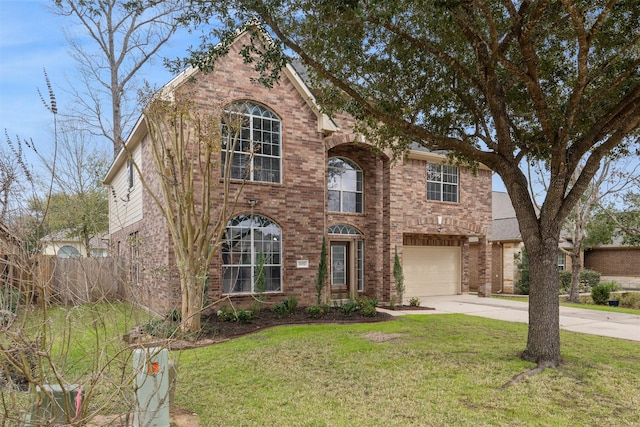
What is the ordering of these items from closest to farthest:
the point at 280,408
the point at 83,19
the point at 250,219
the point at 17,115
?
the point at 280,408 < the point at 17,115 < the point at 250,219 < the point at 83,19

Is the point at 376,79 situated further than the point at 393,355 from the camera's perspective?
Yes

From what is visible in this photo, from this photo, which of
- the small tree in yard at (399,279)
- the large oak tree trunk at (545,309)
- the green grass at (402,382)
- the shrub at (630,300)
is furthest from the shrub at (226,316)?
the shrub at (630,300)

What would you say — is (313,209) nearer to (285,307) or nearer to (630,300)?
(285,307)

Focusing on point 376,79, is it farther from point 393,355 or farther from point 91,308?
point 91,308

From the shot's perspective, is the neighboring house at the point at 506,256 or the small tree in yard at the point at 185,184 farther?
the neighboring house at the point at 506,256

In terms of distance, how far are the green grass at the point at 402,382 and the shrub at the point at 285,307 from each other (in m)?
2.09

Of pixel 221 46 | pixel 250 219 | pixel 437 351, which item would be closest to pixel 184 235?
pixel 250 219

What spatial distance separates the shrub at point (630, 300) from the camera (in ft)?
56.0

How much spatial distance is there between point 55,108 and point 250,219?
8.99 m

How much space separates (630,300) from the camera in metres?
17.3

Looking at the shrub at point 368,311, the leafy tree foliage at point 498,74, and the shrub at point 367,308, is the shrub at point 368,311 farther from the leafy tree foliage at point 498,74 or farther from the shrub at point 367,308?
the leafy tree foliage at point 498,74

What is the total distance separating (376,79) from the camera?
8867mm

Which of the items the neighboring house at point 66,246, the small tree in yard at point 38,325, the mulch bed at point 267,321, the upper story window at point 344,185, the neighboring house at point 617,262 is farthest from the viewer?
the neighboring house at point 617,262

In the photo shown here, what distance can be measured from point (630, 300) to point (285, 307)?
15.0 m
